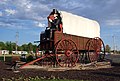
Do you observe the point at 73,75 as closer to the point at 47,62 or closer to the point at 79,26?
the point at 47,62

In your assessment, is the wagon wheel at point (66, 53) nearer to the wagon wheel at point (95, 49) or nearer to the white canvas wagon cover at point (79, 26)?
the white canvas wagon cover at point (79, 26)

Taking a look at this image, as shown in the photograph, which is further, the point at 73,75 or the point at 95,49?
the point at 95,49

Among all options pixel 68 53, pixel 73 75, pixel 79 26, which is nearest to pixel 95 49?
pixel 79 26

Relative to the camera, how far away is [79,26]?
74.7 feet

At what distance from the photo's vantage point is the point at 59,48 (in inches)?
779

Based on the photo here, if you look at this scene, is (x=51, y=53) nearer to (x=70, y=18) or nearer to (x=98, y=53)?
(x=70, y=18)

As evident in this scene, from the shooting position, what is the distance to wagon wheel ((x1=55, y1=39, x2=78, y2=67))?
19797 millimetres

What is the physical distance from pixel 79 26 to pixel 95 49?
351 cm

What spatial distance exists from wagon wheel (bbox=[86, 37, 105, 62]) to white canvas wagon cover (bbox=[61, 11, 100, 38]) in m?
0.68

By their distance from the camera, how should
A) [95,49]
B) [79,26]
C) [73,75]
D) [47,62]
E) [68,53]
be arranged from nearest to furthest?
[73,75] → [68,53] → [47,62] → [79,26] → [95,49]

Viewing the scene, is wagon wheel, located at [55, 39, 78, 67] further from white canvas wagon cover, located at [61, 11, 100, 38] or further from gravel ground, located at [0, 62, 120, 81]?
gravel ground, located at [0, 62, 120, 81]

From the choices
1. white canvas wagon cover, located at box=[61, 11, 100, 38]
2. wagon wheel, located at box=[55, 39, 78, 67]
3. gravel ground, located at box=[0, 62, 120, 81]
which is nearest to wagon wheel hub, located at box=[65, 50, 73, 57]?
wagon wheel, located at box=[55, 39, 78, 67]

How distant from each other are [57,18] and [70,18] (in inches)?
49.8

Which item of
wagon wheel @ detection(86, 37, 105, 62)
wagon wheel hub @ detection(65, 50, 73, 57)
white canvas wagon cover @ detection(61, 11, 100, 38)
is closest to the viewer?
wagon wheel hub @ detection(65, 50, 73, 57)
